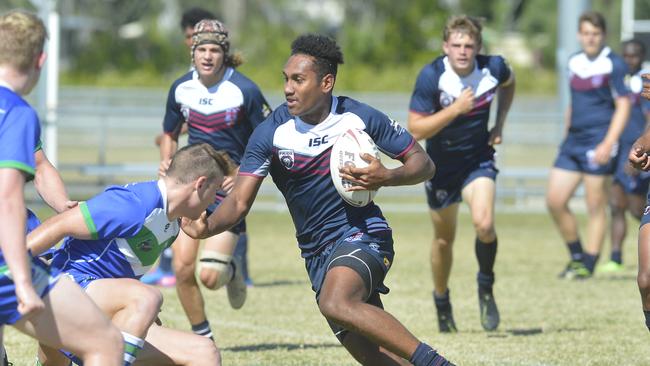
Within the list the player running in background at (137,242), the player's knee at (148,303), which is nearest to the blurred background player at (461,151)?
the player running in background at (137,242)

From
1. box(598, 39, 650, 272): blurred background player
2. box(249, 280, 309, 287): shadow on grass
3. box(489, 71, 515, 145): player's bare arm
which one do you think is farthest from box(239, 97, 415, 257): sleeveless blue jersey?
box(598, 39, 650, 272): blurred background player

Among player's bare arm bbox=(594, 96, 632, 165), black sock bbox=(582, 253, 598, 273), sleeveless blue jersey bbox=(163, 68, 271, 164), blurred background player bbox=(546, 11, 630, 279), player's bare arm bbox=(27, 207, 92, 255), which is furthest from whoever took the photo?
black sock bbox=(582, 253, 598, 273)

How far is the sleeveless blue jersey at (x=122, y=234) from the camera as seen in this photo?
5199 millimetres

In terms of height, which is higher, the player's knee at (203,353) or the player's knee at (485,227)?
Result: the player's knee at (203,353)

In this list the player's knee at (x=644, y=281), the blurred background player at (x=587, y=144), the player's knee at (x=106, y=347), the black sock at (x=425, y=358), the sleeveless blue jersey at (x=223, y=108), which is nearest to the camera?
the player's knee at (x=106, y=347)

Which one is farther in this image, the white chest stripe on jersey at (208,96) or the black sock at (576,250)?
the black sock at (576,250)

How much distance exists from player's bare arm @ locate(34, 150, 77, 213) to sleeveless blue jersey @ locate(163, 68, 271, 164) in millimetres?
2647

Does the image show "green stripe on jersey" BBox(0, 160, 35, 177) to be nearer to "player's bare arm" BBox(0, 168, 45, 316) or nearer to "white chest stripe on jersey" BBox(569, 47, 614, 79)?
"player's bare arm" BBox(0, 168, 45, 316)

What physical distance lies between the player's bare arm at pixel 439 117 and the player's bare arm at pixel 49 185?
3.00 m

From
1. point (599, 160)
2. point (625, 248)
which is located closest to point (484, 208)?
point (599, 160)

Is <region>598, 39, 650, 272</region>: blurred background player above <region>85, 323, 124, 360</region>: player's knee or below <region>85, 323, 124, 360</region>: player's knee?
below

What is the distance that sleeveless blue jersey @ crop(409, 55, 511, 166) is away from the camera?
8773 mm

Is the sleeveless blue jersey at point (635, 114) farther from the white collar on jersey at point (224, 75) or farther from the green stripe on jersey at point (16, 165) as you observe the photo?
the green stripe on jersey at point (16, 165)

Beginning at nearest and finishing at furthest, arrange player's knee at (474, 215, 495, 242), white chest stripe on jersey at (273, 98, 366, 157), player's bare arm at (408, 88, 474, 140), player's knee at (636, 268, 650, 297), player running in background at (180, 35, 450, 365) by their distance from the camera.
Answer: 1. player running in background at (180, 35, 450, 365)
2. white chest stripe on jersey at (273, 98, 366, 157)
3. player's knee at (636, 268, 650, 297)
4. player's bare arm at (408, 88, 474, 140)
5. player's knee at (474, 215, 495, 242)
